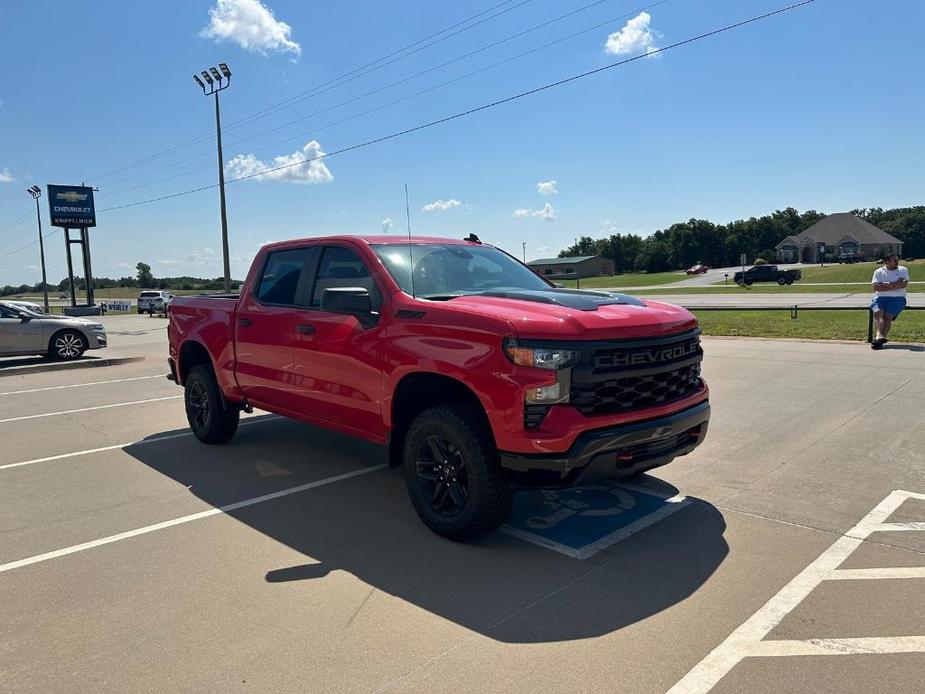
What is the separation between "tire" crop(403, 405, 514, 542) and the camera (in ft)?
12.8

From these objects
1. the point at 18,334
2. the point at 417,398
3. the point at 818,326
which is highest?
the point at 18,334

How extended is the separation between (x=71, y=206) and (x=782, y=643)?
57.8 m

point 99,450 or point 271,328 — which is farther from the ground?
point 271,328

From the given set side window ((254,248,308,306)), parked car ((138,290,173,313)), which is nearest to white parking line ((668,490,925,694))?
side window ((254,248,308,306))

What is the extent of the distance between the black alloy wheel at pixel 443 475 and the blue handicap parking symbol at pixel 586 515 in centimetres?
48

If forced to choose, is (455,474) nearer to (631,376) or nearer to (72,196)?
(631,376)

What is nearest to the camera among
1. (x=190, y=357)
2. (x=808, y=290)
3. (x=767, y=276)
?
(x=190, y=357)

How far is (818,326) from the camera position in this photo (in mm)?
16391

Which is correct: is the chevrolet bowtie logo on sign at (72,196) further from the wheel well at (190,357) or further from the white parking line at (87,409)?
the wheel well at (190,357)

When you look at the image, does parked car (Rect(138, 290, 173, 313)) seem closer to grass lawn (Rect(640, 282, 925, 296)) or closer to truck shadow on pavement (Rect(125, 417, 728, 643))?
grass lawn (Rect(640, 282, 925, 296))

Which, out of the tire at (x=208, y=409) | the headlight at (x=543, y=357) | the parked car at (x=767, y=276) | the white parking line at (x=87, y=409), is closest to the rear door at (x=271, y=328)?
the tire at (x=208, y=409)

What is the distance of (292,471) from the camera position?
231 inches

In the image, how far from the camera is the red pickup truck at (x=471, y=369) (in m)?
3.73

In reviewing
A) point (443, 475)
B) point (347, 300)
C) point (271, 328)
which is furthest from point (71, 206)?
point (443, 475)
